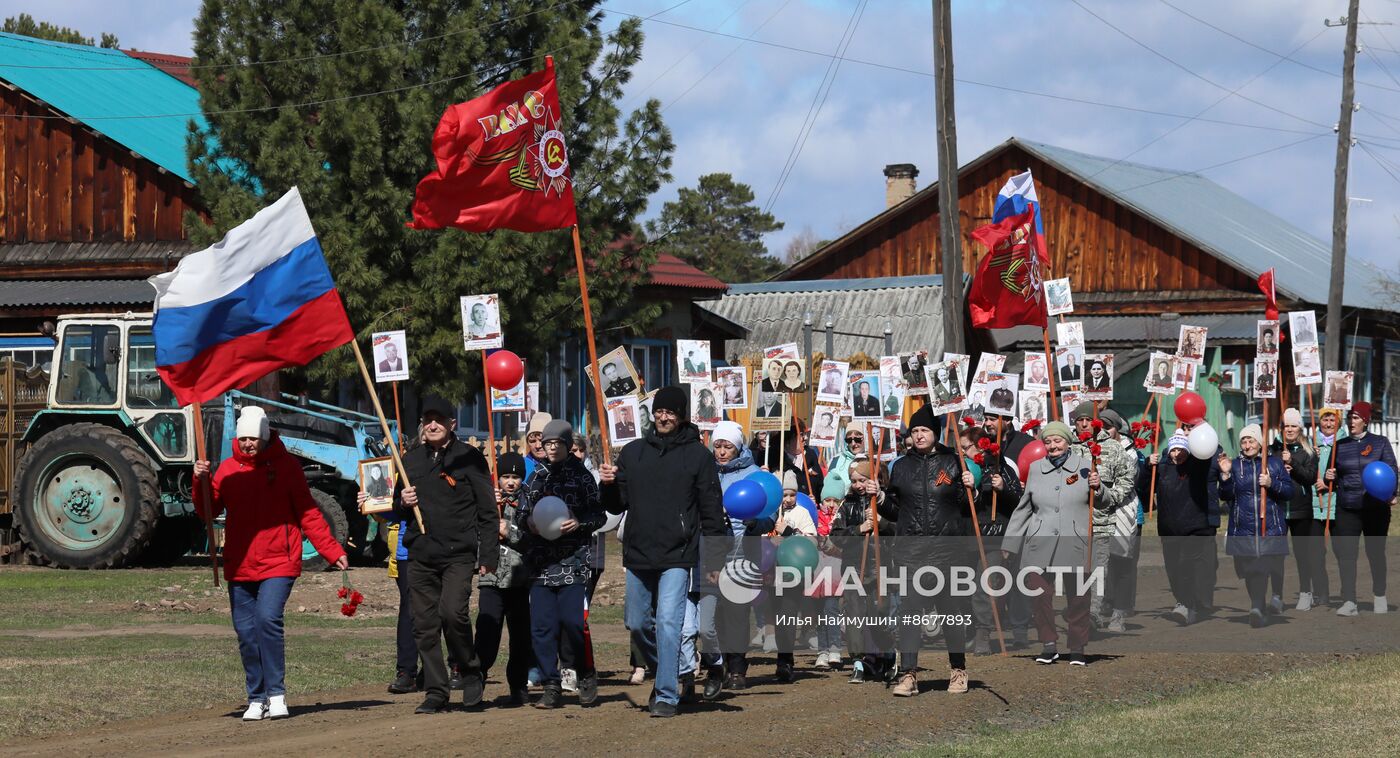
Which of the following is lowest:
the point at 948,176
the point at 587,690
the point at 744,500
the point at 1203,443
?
the point at 587,690

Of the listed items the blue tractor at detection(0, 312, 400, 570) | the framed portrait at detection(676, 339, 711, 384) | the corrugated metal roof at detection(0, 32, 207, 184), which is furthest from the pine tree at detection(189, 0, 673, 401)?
the framed portrait at detection(676, 339, 711, 384)

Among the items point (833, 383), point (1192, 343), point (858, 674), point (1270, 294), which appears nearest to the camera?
point (858, 674)

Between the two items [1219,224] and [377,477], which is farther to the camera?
[1219,224]

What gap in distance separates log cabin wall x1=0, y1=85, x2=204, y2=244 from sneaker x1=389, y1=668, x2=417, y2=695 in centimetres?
1787

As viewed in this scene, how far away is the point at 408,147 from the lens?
2223 cm

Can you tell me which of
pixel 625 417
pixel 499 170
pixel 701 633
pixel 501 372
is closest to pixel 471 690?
pixel 701 633

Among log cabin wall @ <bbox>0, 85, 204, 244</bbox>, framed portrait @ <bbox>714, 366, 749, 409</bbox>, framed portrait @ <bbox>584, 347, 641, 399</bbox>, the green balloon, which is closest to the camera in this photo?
the green balloon

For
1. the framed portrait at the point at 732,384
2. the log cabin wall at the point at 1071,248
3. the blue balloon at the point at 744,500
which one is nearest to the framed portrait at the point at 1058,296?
the framed portrait at the point at 732,384

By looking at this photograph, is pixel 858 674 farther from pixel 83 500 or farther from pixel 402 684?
pixel 83 500

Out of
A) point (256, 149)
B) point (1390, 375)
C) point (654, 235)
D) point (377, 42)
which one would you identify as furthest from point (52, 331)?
point (1390, 375)

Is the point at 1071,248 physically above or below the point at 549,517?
above

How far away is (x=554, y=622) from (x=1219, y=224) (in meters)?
37.6

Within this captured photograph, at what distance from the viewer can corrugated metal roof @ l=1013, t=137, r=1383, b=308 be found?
41.2 meters

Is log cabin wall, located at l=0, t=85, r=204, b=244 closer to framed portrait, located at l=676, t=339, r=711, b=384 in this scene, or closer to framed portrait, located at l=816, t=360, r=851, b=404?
framed portrait, located at l=676, t=339, r=711, b=384
